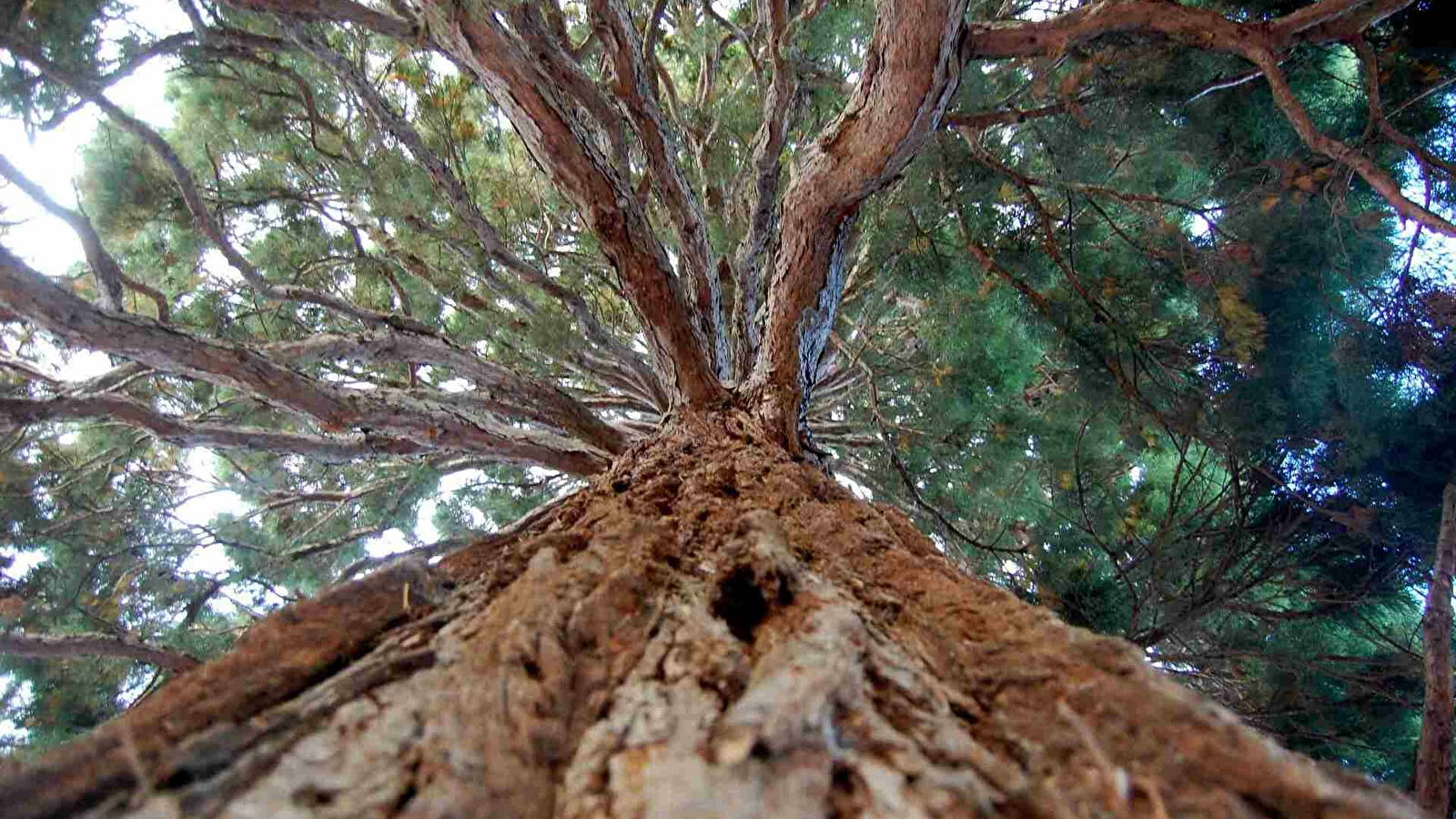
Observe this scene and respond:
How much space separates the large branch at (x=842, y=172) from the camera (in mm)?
1792

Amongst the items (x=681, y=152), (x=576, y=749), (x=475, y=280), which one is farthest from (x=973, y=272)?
(x=576, y=749)

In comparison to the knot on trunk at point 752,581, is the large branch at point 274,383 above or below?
above

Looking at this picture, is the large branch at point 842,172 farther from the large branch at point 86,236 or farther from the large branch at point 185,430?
the large branch at point 86,236

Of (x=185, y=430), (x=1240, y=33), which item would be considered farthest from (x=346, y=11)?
(x=1240, y=33)

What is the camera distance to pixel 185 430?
2268mm

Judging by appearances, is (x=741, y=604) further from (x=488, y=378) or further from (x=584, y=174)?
(x=488, y=378)

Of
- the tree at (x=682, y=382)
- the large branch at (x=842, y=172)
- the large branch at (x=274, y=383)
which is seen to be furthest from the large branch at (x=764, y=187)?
the large branch at (x=274, y=383)

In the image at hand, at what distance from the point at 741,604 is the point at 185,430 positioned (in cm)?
228

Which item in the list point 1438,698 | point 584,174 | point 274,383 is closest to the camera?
point 1438,698

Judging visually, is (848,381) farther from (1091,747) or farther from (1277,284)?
(1091,747)

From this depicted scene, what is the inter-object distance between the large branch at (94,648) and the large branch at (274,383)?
2.57 feet

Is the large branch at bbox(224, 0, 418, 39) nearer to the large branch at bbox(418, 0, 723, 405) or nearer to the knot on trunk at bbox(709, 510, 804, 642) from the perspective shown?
the large branch at bbox(418, 0, 723, 405)

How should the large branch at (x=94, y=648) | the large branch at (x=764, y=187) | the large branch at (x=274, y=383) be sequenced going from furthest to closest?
the large branch at (x=764, y=187) → the large branch at (x=94, y=648) → the large branch at (x=274, y=383)

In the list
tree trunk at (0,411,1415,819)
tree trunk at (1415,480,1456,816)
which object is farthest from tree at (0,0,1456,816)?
tree trunk at (1415,480,1456,816)
